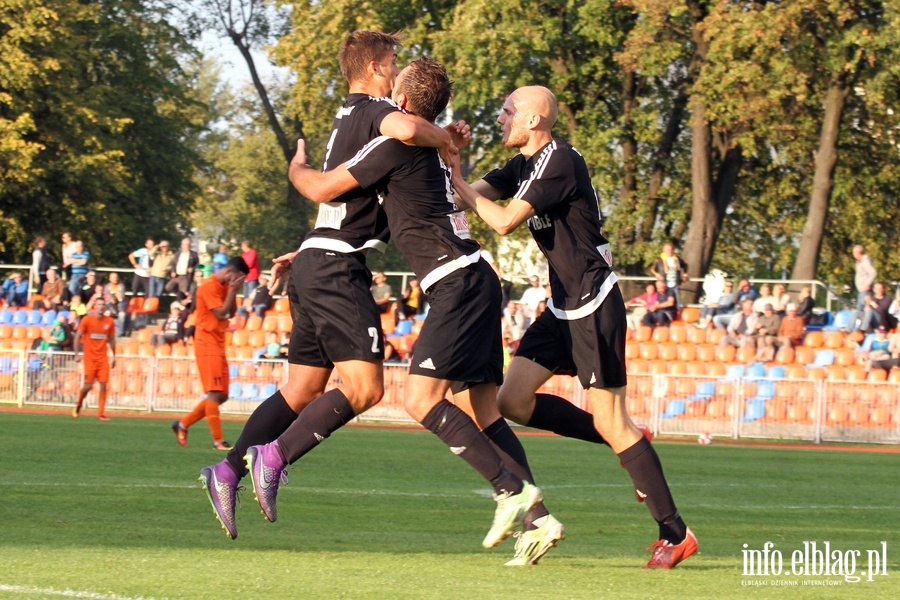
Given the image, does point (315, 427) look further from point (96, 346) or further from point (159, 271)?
point (159, 271)

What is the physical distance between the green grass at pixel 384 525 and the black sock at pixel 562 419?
0.63 meters

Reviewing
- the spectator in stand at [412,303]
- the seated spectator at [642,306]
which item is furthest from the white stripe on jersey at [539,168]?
the spectator in stand at [412,303]

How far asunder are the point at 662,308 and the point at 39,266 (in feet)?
48.1

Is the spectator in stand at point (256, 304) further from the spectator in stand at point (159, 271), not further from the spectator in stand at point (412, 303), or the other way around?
the spectator in stand at point (412, 303)

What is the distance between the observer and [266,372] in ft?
77.9

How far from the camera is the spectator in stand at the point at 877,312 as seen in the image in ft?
77.2

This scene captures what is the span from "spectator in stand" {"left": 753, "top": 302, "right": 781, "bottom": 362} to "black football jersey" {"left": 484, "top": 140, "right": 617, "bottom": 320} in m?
17.5

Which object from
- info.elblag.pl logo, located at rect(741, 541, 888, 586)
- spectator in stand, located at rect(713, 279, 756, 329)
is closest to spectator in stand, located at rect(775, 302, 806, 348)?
spectator in stand, located at rect(713, 279, 756, 329)

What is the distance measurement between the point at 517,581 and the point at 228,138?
3155 inches

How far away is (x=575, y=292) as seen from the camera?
6781mm

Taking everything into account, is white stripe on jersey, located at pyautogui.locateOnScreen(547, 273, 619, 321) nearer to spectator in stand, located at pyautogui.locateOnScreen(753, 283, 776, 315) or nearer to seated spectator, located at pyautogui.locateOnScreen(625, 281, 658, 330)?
spectator in stand, located at pyautogui.locateOnScreen(753, 283, 776, 315)

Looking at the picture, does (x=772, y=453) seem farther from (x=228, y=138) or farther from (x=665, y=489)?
(x=228, y=138)

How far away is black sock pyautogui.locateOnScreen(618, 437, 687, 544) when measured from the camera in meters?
6.58

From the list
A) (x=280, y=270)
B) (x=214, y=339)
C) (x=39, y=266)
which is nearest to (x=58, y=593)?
(x=280, y=270)
